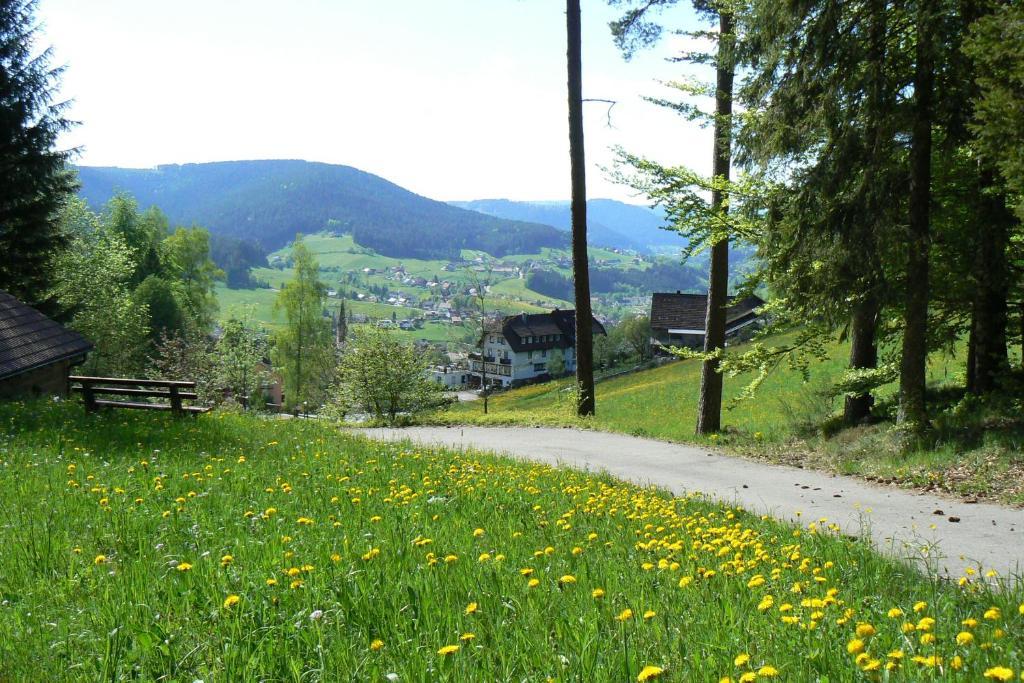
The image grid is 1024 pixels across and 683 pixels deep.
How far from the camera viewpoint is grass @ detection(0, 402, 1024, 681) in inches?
132

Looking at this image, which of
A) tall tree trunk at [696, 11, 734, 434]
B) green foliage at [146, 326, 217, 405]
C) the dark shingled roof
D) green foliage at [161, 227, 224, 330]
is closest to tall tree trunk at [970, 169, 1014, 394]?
tall tree trunk at [696, 11, 734, 434]

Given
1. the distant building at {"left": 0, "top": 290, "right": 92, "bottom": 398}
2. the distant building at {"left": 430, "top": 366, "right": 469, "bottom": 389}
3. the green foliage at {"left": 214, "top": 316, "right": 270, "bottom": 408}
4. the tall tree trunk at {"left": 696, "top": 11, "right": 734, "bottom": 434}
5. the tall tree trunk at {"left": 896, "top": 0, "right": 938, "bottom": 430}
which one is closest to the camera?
the tall tree trunk at {"left": 896, "top": 0, "right": 938, "bottom": 430}

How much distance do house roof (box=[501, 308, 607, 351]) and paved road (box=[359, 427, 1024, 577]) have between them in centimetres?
10529

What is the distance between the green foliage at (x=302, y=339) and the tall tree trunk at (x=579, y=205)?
5685 cm

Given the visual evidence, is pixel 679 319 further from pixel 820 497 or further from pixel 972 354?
pixel 820 497

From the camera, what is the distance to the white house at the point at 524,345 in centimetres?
12250


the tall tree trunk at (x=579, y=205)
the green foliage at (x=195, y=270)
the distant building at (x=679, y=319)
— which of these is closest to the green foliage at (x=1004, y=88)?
the tall tree trunk at (x=579, y=205)

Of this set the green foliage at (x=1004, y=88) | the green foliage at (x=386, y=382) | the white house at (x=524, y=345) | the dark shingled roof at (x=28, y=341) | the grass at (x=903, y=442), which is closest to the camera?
the green foliage at (x=1004, y=88)

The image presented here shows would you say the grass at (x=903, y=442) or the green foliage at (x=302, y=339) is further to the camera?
the green foliage at (x=302, y=339)

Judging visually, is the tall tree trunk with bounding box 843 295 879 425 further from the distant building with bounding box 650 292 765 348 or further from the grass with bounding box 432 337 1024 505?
the distant building with bounding box 650 292 765 348

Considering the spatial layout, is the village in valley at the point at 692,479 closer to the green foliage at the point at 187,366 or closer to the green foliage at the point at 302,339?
the green foliage at the point at 187,366

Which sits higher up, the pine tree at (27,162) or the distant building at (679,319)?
the pine tree at (27,162)

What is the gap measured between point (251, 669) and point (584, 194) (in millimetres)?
18062

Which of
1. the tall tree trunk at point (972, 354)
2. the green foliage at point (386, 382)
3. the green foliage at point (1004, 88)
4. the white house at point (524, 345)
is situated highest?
the green foliage at point (1004, 88)
